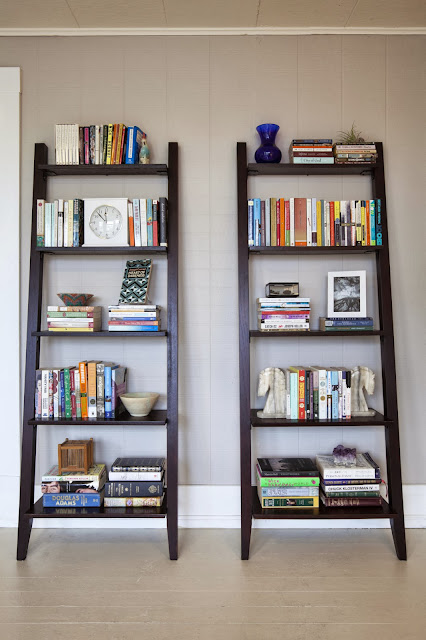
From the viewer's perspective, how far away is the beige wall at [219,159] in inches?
111

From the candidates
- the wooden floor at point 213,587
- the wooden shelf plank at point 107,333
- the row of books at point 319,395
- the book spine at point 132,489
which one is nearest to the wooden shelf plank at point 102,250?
the wooden shelf plank at point 107,333

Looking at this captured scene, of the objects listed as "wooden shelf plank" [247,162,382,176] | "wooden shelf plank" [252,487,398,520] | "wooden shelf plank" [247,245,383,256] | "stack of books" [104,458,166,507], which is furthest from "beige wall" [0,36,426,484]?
"wooden shelf plank" [252,487,398,520]

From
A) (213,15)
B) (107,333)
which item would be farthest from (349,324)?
(213,15)

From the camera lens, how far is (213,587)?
2232mm

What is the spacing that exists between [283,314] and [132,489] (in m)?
1.22

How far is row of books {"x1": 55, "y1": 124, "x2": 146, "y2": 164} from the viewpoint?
2.64 metres

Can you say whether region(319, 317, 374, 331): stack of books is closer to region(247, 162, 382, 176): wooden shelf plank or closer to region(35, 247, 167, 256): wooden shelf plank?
region(247, 162, 382, 176): wooden shelf plank

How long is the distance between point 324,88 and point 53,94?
157 centimetres

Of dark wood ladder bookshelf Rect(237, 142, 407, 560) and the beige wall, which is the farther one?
the beige wall

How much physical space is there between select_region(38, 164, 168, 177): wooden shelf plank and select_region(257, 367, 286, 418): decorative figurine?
49.6 inches

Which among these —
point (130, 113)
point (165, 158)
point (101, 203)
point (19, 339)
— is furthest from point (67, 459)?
point (130, 113)

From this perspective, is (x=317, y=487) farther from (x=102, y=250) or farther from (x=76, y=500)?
(x=102, y=250)

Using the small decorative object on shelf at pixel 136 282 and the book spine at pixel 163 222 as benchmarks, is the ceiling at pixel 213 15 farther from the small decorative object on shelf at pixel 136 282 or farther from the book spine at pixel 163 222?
the small decorative object on shelf at pixel 136 282

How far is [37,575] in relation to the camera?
2.34 metres
